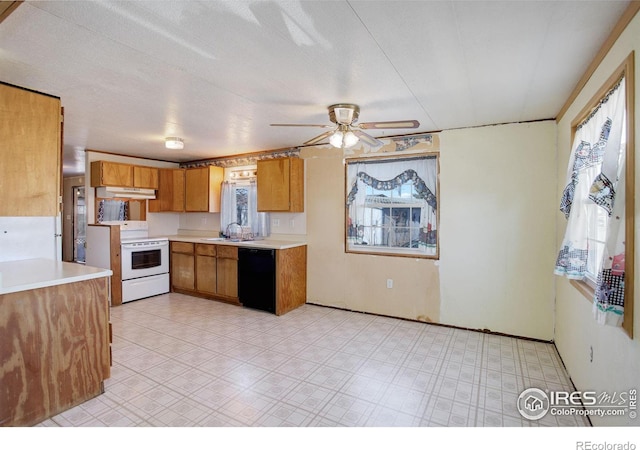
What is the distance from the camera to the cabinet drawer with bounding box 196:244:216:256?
15.5 feet

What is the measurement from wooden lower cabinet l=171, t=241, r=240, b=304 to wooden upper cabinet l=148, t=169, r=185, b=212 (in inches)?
28.2

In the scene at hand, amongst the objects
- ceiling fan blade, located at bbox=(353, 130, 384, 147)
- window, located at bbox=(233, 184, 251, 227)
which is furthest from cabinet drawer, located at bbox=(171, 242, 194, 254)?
ceiling fan blade, located at bbox=(353, 130, 384, 147)

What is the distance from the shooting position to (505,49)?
1.82 meters

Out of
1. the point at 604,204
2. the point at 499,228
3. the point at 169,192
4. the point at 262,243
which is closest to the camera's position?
the point at 604,204

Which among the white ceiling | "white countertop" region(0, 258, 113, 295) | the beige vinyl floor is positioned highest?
the white ceiling

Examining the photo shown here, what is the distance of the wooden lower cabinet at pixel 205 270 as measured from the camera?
4.53 m

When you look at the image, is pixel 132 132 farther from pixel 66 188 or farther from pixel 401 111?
pixel 66 188

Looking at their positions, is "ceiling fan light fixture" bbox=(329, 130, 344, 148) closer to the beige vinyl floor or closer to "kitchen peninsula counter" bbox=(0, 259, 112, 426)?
the beige vinyl floor

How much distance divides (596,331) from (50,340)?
11.0ft

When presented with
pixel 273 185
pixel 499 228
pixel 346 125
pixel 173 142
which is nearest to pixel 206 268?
pixel 273 185

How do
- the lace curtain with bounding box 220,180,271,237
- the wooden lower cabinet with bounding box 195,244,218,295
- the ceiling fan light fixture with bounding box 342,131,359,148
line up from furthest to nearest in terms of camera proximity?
the lace curtain with bounding box 220,180,271,237, the wooden lower cabinet with bounding box 195,244,218,295, the ceiling fan light fixture with bounding box 342,131,359,148

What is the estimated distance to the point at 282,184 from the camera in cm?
446

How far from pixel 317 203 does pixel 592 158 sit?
2998 millimetres

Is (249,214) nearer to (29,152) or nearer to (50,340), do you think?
(29,152)
